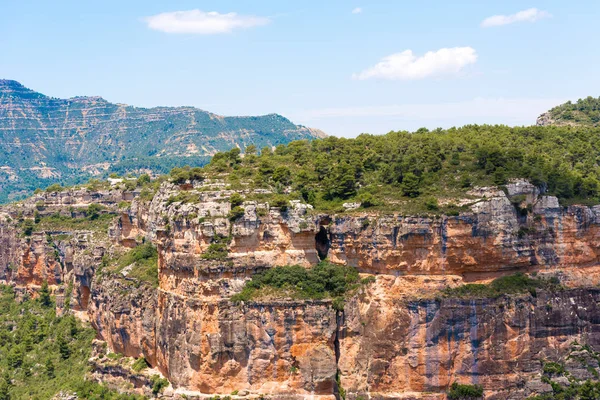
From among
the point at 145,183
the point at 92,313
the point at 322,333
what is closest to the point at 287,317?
the point at 322,333

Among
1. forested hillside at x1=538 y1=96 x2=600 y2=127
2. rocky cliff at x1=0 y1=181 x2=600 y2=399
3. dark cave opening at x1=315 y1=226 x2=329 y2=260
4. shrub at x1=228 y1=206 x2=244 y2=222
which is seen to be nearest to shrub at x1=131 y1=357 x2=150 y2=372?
rocky cliff at x1=0 y1=181 x2=600 y2=399

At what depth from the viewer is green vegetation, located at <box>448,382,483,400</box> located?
6188 centimetres

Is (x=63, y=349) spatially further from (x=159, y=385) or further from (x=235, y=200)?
(x=235, y=200)

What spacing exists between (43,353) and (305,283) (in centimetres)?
3394

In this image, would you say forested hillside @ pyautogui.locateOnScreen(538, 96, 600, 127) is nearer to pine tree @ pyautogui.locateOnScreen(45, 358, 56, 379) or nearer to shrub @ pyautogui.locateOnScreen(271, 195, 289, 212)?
shrub @ pyautogui.locateOnScreen(271, 195, 289, 212)

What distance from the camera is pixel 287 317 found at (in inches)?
2418

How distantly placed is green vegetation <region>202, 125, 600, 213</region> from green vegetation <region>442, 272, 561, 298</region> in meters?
5.56

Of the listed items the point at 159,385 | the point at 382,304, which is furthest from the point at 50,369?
the point at 382,304

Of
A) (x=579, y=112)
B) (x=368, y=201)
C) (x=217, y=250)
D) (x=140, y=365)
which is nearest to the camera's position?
(x=217, y=250)

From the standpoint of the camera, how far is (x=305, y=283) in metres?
63.0

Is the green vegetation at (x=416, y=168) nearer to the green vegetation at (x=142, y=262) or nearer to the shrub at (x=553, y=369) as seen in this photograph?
the green vegetation at (x=142, y=262)

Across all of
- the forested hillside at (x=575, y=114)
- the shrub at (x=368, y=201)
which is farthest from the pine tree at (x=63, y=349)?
the forested hillside at (x=575, y=114)

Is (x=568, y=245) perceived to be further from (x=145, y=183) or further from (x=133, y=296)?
(x=145, y=183)

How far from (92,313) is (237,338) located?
2558cm
